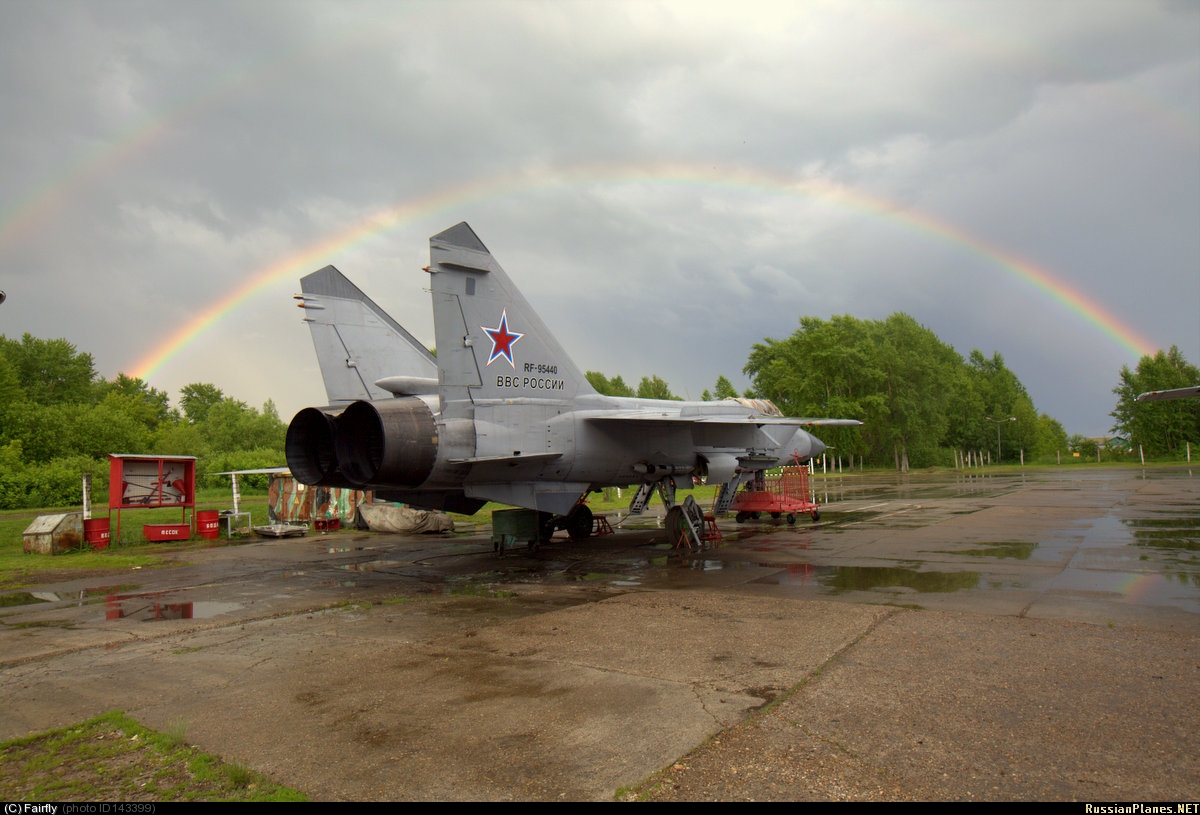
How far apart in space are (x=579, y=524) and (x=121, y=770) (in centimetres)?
1217

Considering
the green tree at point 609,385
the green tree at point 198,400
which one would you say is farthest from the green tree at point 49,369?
the green tree at point 609,385

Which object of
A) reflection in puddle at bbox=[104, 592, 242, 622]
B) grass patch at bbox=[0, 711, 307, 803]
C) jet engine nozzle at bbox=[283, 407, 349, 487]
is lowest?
reflection in puddle at bbox=[104, 592, 242, 622]

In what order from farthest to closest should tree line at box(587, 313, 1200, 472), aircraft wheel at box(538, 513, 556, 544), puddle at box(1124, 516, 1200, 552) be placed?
tree line at box(587, 313, 1200, 472), aircraft wheel at box(538, 513, 556, 544), puddle at box(1124, 516, 1200, 552)

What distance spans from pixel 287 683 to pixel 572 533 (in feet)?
34.5

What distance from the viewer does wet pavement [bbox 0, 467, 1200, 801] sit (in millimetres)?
3420

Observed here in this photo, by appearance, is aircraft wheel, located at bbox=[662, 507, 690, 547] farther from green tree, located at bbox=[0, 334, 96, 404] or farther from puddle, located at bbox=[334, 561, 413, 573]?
green tree, located at bbox=[0, 334, 96, 404]

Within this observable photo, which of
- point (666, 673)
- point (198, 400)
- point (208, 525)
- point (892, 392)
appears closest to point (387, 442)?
point (666, 673)

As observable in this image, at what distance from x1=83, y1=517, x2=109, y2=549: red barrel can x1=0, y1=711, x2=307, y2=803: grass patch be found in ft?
42.8

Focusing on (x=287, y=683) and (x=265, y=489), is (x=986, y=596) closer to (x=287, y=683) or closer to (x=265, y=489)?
(x=287, y=683)

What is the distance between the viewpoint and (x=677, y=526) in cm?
1298

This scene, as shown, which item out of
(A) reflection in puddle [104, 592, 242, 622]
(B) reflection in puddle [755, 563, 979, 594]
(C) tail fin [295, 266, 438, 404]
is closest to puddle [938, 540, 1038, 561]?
(B) reflection in puddle [755, 563, 979, 594]

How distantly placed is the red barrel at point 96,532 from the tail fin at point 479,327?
1079 centimetres

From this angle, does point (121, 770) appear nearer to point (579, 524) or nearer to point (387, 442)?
point (387, 442)
